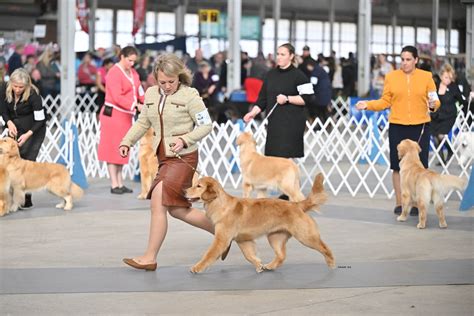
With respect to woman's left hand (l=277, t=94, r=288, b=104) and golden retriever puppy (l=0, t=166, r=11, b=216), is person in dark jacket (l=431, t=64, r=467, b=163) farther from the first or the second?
golden retriever puppy (l=0, t=166, r=11, b=216)

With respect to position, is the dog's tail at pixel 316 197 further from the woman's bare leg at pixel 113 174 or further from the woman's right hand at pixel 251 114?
the woman's bare leg at pixel 113 174

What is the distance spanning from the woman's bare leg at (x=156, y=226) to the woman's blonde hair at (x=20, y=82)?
11.1ft

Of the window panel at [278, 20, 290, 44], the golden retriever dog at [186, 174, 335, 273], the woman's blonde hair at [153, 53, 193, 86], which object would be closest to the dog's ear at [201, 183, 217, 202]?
the golden retriever dog at [186, 174, 335, 273]

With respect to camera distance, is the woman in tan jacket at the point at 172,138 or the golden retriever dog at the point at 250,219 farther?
the woman in tan jacket at the point at 172,138

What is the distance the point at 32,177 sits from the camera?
353 inches

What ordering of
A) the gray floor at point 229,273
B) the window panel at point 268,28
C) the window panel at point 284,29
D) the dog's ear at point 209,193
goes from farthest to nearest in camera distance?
the window panel at point 284,29
the window panel at point 268,28
the dog's ear at point 209,193
the gray floor at point 229,273

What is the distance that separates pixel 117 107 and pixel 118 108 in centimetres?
2

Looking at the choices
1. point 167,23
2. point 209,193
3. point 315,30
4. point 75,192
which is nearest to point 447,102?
point 75,192

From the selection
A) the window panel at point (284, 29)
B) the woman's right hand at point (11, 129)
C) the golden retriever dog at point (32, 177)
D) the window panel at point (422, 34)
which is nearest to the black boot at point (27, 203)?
the golden retriever dog at point (32, 177)

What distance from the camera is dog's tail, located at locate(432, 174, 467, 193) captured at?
26.3ft

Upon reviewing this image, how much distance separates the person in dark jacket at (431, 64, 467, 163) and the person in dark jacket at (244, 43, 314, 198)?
481 cm

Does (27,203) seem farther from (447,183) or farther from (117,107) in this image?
(447,183)

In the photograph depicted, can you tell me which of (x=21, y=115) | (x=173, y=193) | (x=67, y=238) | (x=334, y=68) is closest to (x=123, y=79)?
(x=21, y=115)

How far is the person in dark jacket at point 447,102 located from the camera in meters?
13.5
